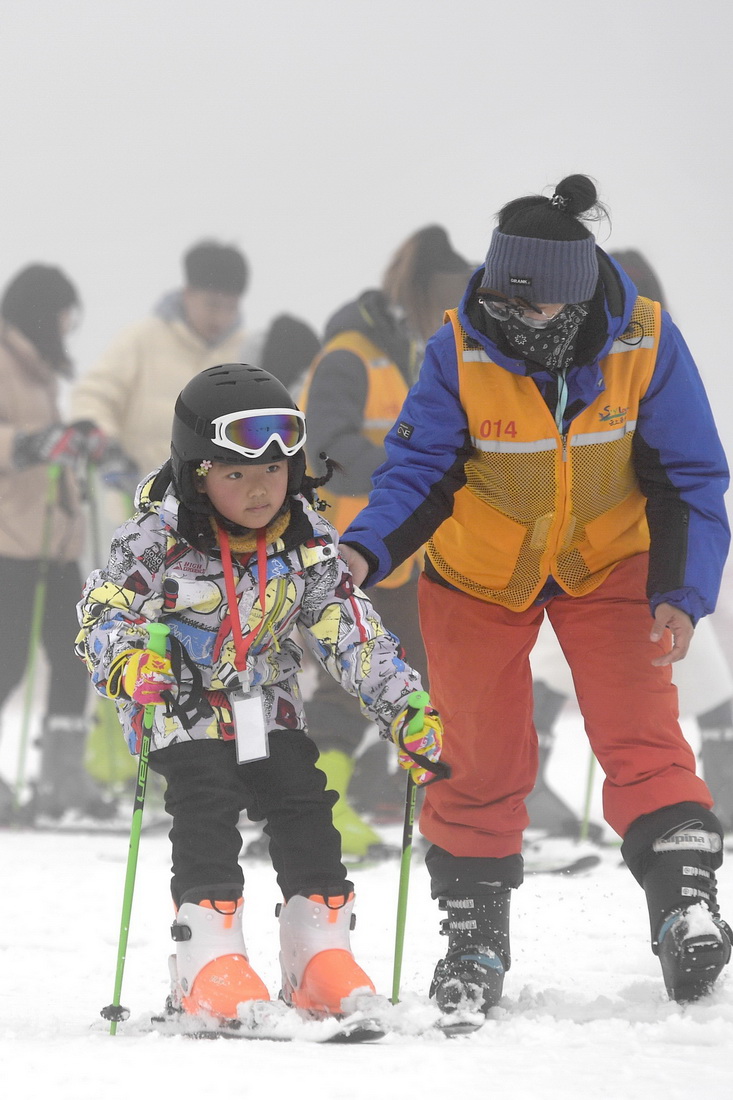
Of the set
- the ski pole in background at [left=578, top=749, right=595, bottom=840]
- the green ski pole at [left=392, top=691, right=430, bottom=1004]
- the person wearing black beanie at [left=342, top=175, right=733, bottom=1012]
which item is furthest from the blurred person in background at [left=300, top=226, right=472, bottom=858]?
the green ski pole at [left=392, top=691, right=430, bottom=1004]

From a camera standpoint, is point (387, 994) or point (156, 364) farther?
point (156, 364)

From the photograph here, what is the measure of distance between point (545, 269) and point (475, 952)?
1.24 meters

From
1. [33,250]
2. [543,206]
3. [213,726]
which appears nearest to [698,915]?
[213,726]

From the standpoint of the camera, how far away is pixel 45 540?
545 centimetres

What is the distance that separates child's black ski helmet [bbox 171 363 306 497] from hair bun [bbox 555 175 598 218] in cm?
61

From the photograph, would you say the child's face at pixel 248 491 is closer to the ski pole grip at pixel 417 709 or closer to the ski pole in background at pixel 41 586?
the ski pole grip at pixel 417 709

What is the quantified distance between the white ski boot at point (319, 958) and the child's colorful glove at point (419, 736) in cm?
25

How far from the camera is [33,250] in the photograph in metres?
6.06

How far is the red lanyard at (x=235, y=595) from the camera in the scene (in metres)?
2.32

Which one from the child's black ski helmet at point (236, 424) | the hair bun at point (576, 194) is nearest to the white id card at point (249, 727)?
the child's black ski helmet at point (236, 424)

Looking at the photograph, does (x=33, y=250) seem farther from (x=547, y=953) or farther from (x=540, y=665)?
(x=547, y=953)

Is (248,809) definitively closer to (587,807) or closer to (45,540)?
(587,807)

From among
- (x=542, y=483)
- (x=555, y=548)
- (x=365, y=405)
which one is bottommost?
(x=555, y=548)

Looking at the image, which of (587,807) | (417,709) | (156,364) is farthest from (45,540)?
(417,709)
